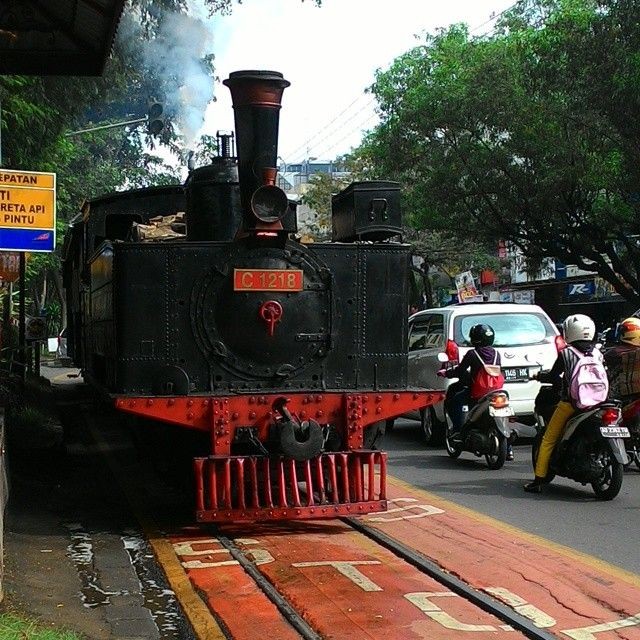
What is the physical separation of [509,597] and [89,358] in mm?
7069

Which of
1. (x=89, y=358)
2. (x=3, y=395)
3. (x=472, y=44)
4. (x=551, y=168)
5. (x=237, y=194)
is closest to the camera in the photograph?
(x=237, y=194)

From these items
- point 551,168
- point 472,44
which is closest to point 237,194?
point 551,168

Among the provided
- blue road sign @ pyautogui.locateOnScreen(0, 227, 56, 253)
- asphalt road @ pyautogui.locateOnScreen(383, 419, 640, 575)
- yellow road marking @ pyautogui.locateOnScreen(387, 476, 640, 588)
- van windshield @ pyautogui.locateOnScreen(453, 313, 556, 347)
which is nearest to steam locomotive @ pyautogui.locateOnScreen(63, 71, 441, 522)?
yellow road marking @ pyautogui.locateOnScreen(387, 476, 640, 588)

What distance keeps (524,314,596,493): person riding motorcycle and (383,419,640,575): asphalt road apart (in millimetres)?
280

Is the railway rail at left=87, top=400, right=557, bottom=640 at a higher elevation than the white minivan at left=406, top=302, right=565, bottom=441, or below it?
below

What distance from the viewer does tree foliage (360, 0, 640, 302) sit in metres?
21.3

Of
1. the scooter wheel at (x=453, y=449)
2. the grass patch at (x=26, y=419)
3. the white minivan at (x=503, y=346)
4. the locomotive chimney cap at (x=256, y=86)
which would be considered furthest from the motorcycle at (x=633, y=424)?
the grass patch at (x=26, y=419)

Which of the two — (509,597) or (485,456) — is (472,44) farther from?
(509,597)

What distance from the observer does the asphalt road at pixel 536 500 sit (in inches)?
298

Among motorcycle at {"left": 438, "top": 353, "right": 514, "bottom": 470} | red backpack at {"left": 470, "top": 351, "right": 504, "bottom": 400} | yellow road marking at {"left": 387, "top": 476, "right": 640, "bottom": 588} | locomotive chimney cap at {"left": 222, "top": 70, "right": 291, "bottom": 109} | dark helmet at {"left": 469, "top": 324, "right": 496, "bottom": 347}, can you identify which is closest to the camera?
yellow road marking at {"left": 387, "top": 476, "right": 640, "bottom": 588}

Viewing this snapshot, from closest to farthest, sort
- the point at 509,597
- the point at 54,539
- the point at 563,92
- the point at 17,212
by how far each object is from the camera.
Answer: the point at 509,597 < the point at 54,539 < the point at 17,212 < the point at 563,92

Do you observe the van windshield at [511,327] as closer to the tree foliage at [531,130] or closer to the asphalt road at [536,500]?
the asphalt road at [536,500]

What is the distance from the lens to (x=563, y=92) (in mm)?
23141

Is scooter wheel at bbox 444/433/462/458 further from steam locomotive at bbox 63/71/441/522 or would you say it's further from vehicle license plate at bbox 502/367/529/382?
steam locomotive at bbox 63/71/441/522
